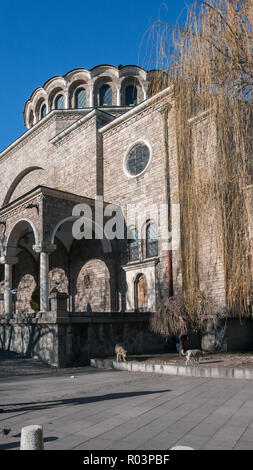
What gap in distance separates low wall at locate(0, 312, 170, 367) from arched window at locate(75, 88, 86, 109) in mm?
16942

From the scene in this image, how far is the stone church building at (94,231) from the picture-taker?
1355 cm

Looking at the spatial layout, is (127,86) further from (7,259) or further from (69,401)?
(69,401)

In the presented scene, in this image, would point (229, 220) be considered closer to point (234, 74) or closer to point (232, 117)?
point (232, 117)

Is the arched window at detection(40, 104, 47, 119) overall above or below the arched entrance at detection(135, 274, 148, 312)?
above

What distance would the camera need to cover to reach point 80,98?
1079 inches

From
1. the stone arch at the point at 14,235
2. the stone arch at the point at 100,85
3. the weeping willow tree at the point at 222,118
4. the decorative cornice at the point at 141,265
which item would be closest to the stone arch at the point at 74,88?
the stone arch at the point at 100,85

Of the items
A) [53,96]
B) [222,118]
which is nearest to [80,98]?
[53,96]

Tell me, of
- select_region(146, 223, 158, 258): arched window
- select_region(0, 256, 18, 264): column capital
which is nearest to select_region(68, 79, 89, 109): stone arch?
select_region(0, 256, 18, 264): column capital

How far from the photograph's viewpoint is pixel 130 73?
26.8 m

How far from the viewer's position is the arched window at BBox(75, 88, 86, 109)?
27141mm

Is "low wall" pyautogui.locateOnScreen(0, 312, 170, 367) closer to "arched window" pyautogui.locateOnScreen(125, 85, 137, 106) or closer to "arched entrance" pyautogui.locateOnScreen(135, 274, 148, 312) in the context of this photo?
"arched entrance" pyautogui.locateOnScreen(135, 274, 148, 312)

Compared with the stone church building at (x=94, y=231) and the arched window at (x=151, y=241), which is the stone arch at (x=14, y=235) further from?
the arched window at (x=151, y=241)
